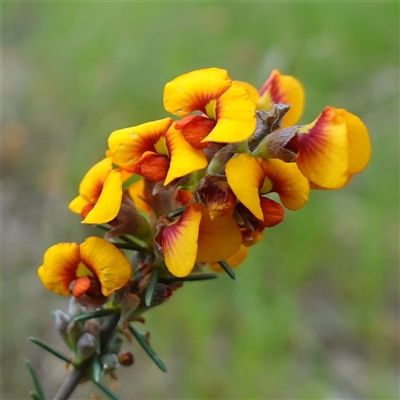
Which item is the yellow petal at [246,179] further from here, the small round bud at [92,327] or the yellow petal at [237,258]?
the small round bud at [92,327]

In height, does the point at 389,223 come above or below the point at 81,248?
below

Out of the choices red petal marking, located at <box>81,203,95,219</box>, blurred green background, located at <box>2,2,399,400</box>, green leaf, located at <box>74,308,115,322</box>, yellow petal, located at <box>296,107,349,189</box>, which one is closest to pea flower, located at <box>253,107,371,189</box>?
yellow petal, located at <box>296,107,349,189</box>

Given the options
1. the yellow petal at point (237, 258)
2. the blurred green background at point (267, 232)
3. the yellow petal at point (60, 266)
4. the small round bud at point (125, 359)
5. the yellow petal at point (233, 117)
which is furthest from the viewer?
the blurred green background at point (267, 232)

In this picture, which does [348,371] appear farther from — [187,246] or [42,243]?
[187,246]

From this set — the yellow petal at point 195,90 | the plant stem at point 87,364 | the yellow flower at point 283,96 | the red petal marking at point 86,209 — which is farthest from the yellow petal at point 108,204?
the yellow flower at point 283,96

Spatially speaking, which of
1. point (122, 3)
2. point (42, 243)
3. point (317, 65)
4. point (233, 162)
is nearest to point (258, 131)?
point (233, 162)
